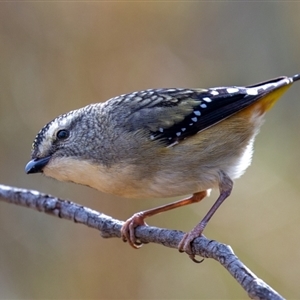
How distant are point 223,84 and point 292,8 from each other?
142 cm

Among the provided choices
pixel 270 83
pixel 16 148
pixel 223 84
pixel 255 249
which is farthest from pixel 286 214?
pixel 16 148

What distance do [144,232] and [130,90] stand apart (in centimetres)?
383

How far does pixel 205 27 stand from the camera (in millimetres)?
8086

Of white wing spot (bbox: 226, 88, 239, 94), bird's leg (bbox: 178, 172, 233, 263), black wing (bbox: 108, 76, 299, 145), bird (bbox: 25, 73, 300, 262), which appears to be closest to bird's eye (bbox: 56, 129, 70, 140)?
bird (bbox: 25, 73, 300, 262)

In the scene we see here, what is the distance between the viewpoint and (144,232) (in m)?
4.10

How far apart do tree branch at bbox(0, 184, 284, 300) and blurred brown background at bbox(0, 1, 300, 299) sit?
8.15 ft

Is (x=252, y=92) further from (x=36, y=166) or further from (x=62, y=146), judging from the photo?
(x=36, y=166)

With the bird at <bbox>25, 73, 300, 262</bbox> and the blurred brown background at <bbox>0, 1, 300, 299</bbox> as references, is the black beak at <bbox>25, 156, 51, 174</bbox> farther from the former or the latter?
the blurred brown background at <bbox>0, 1, 300, 299</bbox>

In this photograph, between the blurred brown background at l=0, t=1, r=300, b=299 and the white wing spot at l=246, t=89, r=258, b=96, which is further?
the blurred brown background at l=0, t=1, r=300, b=299

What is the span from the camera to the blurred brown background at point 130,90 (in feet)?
22.9

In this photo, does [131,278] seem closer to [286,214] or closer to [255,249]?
[255,249]

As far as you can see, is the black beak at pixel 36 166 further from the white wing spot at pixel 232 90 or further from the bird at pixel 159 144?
the white wing spot at pixel 232 90

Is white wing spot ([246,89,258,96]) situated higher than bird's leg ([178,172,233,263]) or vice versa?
white wing spot ([246,89,258,96])

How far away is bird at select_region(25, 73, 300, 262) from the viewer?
4.07m
